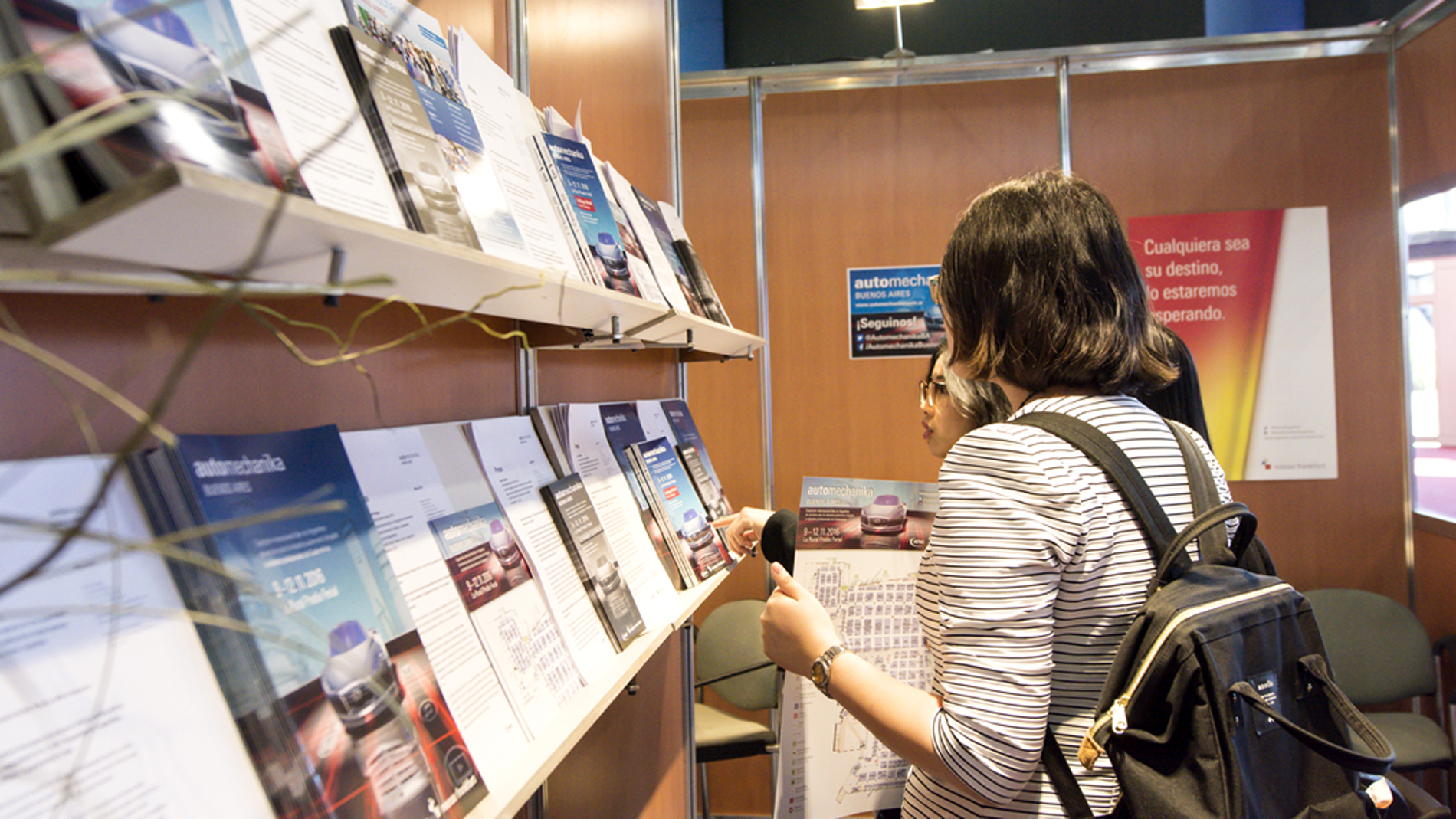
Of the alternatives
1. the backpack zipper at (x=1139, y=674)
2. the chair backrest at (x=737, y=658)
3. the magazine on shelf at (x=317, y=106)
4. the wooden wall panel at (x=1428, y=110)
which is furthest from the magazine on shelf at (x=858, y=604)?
the wooden wall panel at (x=1428, y=110)

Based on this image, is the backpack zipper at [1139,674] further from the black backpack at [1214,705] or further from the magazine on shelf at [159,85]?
the magazine on shelf at [159,85]

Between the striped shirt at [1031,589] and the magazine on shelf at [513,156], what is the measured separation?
648mm

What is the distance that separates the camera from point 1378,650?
319cm

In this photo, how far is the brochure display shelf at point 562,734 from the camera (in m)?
0.89

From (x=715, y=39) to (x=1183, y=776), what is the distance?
479 centimetres

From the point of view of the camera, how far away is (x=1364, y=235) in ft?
11.5

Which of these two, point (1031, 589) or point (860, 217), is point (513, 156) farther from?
point (860, 217)

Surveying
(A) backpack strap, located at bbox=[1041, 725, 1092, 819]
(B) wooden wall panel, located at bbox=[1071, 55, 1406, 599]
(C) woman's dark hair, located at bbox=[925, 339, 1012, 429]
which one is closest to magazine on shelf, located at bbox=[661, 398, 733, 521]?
(C) woman's dark hair, located at bbox=[925, 339, 1012, 429]

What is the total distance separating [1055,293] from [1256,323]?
3.07 m

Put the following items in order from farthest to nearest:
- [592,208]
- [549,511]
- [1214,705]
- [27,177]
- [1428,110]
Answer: [1428,110]
[592,208]
[549,511]
[1214,705]
[27,177]

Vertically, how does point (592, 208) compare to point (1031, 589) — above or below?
above

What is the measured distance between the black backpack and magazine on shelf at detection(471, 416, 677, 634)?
2.57ft

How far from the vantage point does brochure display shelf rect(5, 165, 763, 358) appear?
18.5 inches

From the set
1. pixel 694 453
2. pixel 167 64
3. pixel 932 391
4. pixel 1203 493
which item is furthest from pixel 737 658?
pixel 167 64
